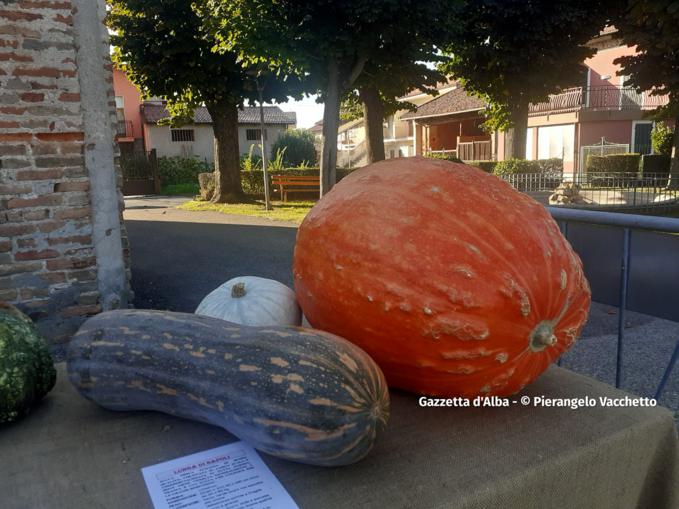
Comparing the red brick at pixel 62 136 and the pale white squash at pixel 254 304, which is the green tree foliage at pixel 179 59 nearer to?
the red brick at pixel 62 136

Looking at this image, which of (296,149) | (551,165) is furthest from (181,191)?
(551,165)

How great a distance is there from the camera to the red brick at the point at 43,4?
3396mm

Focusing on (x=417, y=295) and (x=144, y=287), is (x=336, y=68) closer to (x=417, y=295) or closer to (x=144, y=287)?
(x=144, y=287)

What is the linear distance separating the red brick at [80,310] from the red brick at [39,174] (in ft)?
3.03

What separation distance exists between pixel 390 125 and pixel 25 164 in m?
50.4

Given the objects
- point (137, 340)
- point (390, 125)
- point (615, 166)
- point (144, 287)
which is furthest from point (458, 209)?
point (390, 125)

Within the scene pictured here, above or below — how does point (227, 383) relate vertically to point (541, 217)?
below

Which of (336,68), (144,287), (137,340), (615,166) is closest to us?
(137,340)

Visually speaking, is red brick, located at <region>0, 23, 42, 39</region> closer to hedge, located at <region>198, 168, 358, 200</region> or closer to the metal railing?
the metal railing

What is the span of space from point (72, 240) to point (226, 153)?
47.0 feet

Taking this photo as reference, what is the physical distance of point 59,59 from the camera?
3.53 metres

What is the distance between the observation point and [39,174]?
355 cm

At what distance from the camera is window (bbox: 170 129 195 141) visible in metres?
37.9

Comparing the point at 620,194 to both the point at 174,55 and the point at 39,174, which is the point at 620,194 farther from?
the point at 39,174
